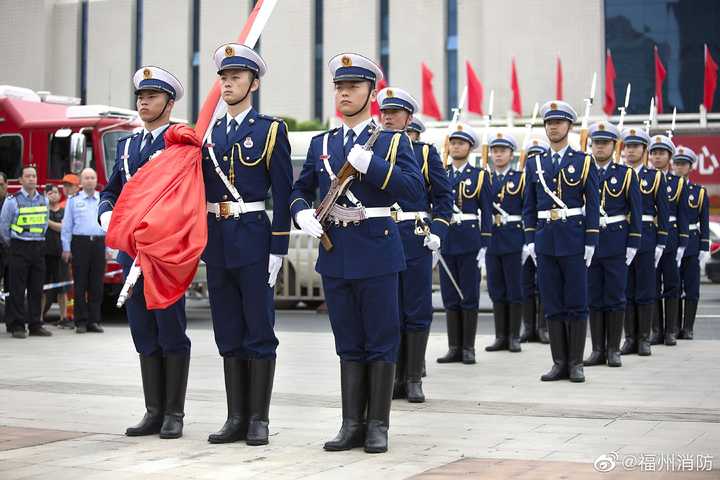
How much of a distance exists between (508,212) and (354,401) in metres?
6.82

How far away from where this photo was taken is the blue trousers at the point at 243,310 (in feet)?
22.2

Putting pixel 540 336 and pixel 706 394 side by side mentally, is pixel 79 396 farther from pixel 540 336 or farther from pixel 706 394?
pixel 540 336

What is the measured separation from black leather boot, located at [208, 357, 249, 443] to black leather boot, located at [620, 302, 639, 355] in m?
6.29

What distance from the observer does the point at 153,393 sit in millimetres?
7082

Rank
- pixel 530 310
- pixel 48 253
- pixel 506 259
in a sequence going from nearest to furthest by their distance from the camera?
pixel 506 259
pixel 530 310
pixel 48 253

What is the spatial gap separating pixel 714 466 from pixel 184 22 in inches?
1928

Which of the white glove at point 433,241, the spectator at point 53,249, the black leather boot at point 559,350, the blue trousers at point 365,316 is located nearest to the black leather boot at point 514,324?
the black leather boot at point 559,350

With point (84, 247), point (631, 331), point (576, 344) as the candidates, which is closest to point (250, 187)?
point (576, 344)

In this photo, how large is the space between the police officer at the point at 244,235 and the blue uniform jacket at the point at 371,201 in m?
0.22

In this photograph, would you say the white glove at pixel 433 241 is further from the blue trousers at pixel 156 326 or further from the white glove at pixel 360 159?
the white glove at pixel 360 159

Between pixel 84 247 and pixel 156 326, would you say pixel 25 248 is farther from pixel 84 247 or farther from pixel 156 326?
pixel 156 326

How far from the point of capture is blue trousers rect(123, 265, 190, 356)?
700 cm

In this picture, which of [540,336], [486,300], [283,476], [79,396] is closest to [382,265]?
[283,476]

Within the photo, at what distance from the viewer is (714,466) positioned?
582 centimetres
